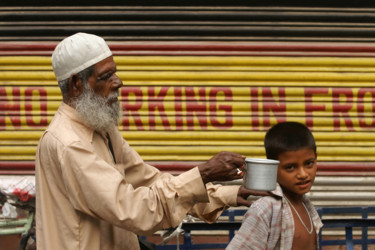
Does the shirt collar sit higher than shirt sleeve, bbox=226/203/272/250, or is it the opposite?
the shirt collar

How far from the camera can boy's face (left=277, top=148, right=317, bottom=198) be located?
2512mm

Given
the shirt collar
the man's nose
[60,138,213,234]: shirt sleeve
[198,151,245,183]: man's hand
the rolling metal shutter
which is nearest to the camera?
[60,138,213,234]: shirt sleeve

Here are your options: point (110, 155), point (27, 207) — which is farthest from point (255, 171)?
point (27, 207)

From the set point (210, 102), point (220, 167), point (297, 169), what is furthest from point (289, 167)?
point (210, 102)

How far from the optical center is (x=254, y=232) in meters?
2.42

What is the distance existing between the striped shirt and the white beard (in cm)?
82

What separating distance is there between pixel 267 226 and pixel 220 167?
0.45 m

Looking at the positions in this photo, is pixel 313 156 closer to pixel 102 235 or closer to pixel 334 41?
pixel 102 235

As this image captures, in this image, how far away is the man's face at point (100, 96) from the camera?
91.5 inches

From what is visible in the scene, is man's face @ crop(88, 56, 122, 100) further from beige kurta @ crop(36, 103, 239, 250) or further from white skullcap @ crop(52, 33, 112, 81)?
beige kurta @ crop(36, 103, 239, 250)

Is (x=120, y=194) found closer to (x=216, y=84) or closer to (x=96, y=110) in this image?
(x=96, y=110)

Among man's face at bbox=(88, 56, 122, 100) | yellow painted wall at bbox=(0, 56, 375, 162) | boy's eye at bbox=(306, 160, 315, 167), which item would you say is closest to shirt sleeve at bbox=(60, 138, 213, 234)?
man's face at bbox=(88, 56, 122, 100)

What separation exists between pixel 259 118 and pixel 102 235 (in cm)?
399

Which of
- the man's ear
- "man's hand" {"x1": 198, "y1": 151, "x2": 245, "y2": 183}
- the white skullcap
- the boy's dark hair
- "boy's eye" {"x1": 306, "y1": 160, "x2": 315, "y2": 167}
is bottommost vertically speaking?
"boy's eye" {"x1": 306, "y1": 160, "x2": 315, "y2": 167}
